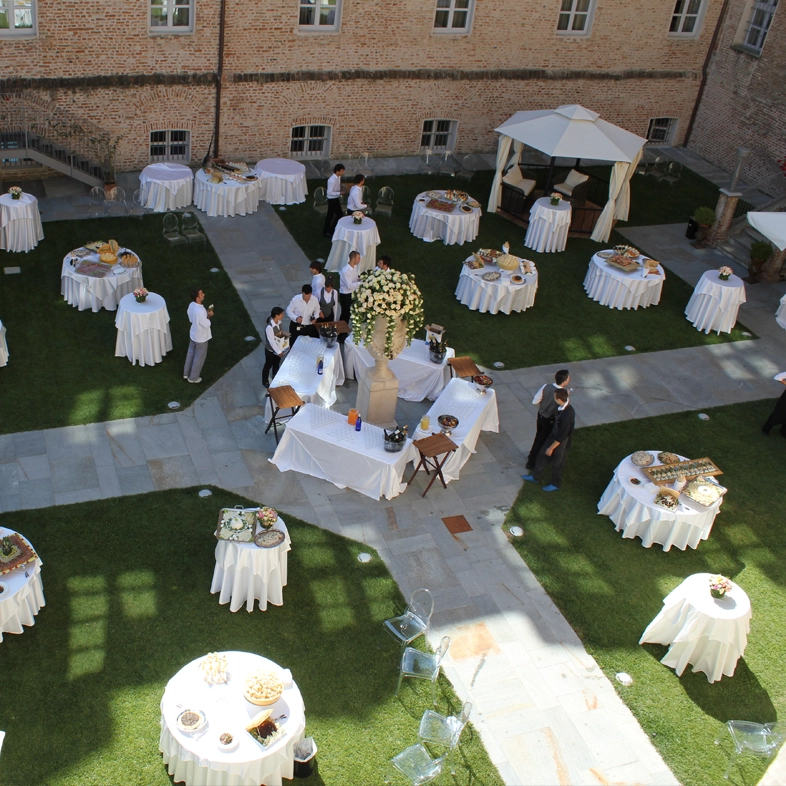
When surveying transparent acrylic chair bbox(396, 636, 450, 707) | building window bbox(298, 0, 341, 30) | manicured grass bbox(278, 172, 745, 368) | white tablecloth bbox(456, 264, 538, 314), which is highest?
building window bbox(298, 0, 341, 30)

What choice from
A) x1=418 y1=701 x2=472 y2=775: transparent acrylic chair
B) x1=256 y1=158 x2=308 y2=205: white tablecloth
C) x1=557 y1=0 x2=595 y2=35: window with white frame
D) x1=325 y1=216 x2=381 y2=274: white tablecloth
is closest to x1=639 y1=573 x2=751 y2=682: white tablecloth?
x1=418 y1=701 x2=472 y2=775: transparent acrylic chair

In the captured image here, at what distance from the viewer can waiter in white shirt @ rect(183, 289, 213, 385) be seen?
45.5 ft

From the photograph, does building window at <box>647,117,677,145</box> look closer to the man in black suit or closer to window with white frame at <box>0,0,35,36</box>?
the man in black suit

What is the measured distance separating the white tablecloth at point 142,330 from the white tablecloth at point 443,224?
21.5 feet

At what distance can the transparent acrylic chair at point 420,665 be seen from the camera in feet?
32.7

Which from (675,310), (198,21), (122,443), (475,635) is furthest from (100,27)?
(475,635)

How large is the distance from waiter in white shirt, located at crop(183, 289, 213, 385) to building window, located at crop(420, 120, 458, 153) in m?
11.0

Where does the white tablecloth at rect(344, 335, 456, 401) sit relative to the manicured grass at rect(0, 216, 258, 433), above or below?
above

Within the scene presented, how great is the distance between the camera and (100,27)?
742 inches

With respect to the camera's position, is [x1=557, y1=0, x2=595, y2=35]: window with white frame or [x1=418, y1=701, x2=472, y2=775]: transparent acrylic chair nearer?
[x1=418, y1=701, x2=472, y2=775]: transparent acrylic chair

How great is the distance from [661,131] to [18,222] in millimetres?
17238

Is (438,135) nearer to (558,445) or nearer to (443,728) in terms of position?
(558,445)

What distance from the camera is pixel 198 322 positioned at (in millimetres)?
13945

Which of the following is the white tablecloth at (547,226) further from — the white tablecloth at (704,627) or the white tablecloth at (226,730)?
the white tablecloth at (226,730)
